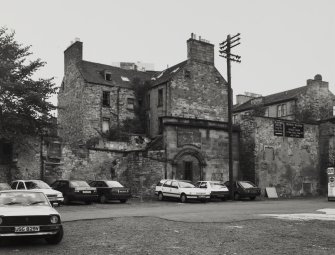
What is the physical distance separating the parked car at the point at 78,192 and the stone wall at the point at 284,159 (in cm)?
1661

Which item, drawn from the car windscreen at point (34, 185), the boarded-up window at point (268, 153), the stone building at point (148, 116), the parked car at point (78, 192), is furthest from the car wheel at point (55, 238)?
the boarded-up window at point (268, 153)

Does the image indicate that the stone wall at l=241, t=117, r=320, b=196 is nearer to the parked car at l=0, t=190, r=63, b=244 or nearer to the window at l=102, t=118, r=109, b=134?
the window at l=102, t=118, r=109, b=134

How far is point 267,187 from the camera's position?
37.3 m

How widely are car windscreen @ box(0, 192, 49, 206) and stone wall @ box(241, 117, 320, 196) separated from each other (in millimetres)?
27910

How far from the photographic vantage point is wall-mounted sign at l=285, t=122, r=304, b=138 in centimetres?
3998

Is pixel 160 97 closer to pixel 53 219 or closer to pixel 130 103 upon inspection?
pixel 130 103

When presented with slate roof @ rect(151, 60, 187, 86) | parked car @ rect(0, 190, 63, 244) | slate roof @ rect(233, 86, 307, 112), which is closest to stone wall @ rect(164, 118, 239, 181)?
slate roof @ rect(151, 60, 187, 86)

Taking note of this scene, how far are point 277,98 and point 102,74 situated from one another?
77.4ft

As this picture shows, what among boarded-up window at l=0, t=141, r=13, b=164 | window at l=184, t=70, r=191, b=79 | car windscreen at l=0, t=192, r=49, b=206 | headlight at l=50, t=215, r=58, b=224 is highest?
window at l=184, t=70, r=191, b=79

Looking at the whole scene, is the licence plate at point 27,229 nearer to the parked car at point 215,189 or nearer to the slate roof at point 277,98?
the parked car at point 215,189

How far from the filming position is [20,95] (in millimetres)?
30547

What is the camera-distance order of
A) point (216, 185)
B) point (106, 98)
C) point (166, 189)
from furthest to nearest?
point (106, 98) → point (216, 185) → point (166, 189)

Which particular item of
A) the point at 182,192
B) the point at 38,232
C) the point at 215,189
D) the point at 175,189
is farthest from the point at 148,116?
the point at 38,232

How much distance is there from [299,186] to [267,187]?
4.57 m
